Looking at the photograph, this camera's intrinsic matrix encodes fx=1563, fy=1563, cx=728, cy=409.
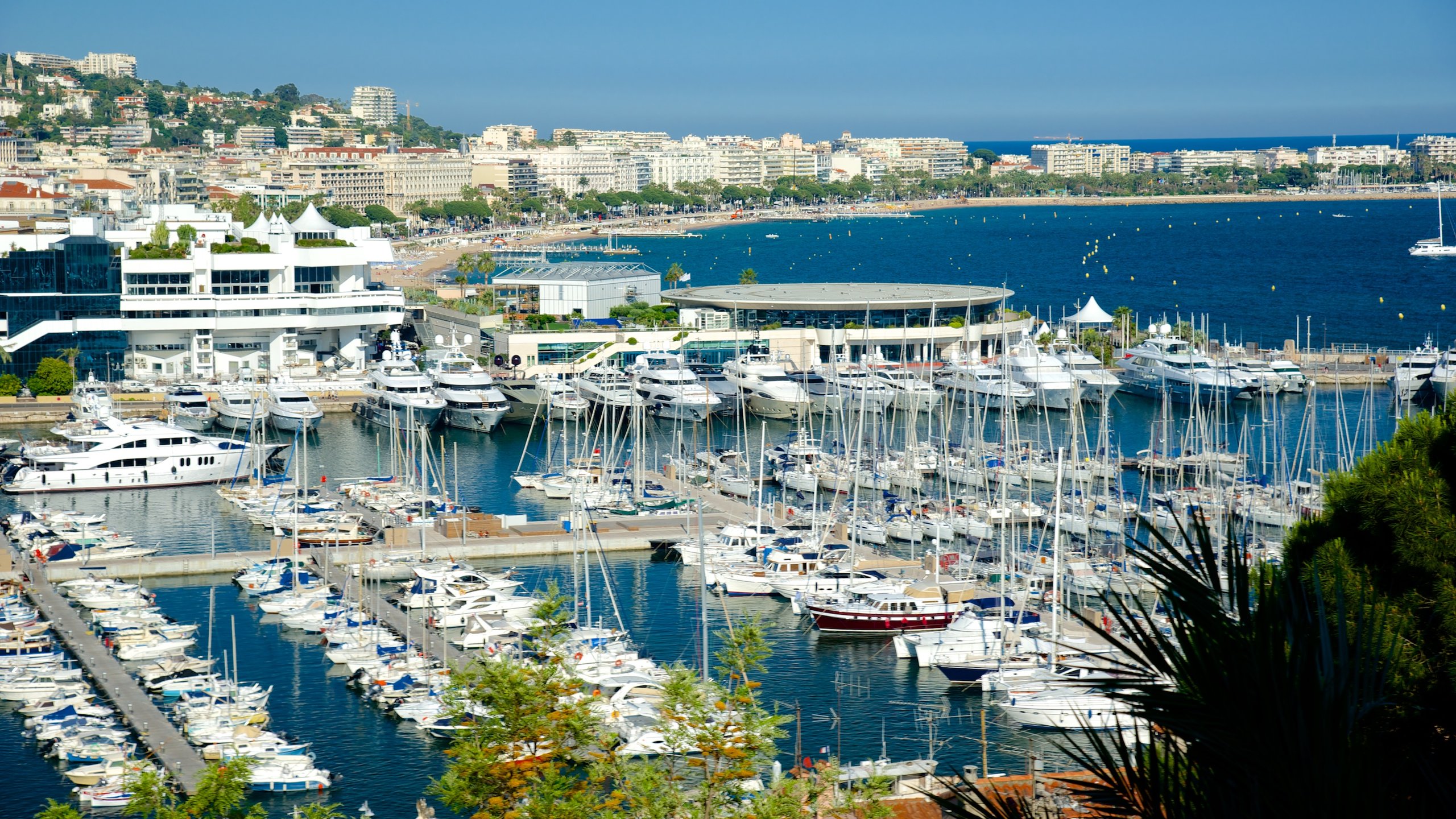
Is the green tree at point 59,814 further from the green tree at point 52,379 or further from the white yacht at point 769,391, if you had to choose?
the green tree at point 52,379

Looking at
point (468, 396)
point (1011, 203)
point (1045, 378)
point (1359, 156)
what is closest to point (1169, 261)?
point (1045, 378)

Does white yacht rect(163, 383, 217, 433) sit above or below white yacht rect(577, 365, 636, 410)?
below

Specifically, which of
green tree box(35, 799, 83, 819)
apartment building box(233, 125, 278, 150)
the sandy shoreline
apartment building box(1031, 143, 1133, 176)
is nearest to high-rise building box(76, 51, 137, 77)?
apartment building box(233, 125, 278, 150)

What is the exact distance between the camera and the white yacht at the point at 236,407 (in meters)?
33.2

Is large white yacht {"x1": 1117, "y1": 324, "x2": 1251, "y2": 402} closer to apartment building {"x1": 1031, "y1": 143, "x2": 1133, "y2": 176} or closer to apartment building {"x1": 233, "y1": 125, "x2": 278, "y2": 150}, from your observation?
apartment building {"x1": 233, "y1": 125, "x2": 278, "y2": 150}

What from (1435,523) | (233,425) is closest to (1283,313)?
(233,425)

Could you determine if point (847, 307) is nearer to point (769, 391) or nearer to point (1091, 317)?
point (769, 391)

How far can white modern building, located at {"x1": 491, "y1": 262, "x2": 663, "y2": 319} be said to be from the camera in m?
44.1

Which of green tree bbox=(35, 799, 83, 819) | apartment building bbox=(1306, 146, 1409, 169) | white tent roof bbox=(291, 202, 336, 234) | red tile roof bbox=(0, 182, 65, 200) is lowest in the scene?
green tree bbox=(35, 799, 83, 819)

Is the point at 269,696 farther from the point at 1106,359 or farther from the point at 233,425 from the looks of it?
the point at 1106,359

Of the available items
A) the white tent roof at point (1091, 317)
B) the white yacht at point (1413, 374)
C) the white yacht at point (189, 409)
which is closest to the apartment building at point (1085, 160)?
the white tent roof at point (1091, 317)

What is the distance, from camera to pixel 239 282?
37.9m

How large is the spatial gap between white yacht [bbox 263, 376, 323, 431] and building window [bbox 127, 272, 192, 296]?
461cm

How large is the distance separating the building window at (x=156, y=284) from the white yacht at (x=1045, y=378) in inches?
766
